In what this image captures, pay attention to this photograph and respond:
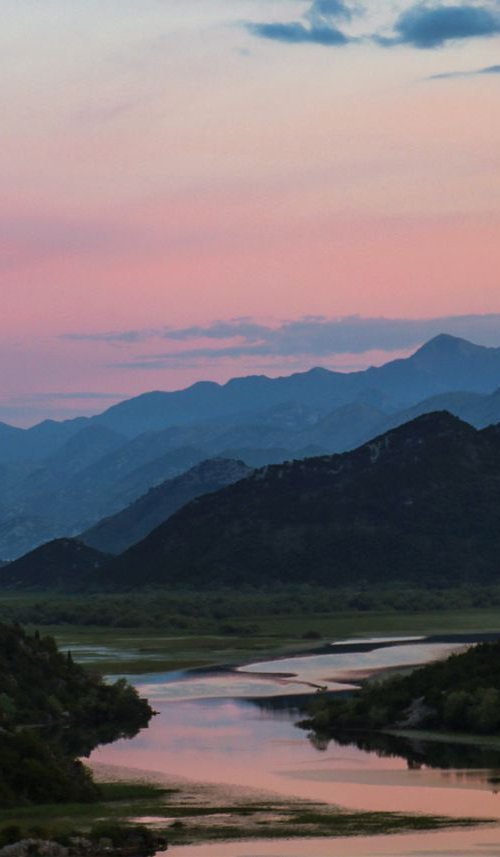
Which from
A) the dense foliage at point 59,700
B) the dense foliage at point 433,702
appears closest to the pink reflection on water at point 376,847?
the dense foliage at point 59,700

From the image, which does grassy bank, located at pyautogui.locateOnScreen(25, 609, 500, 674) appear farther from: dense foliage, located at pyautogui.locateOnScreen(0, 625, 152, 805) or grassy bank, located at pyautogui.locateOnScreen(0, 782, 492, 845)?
grassy bank, located at pyautogui.locateOnScreen(0, 782, 492, 845)

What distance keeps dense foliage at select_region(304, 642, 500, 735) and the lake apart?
303cm

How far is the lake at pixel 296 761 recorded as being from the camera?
6700 centimetres

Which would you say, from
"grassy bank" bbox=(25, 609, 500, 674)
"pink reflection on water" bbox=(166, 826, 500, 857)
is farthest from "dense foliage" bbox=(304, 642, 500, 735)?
"grassy bank" bbox=(25, 609, 500, 674)

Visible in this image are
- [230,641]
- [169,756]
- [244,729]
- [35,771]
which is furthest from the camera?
[230,641]

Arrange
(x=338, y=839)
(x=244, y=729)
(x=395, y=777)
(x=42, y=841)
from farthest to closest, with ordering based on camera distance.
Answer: (x=244, y=729) → (x=395, y=777) → (x=338, y=839) → (x=42, y=841)

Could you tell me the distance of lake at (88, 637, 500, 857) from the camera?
67.0m

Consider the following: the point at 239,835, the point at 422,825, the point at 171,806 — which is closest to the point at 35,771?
the point at 171,806

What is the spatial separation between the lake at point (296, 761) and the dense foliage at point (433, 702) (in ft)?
9.95

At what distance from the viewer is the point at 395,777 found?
8475cm

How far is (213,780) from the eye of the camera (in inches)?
3371

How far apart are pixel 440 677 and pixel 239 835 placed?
130ft

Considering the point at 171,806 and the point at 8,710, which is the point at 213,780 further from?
the point at 8,710

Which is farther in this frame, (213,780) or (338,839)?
(213,780)
